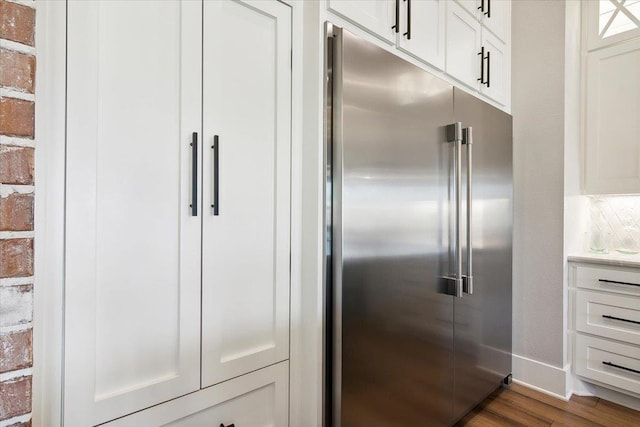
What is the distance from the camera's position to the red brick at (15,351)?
653mm

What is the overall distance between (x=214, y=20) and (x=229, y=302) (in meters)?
0.87

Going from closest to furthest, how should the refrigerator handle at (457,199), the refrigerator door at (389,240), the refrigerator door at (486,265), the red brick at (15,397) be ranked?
the red brick at (15,397), the refrigerator door at (389,240), the refrigerator handle at (457,199), the refrigerator door at (486,265)

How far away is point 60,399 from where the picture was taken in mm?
833

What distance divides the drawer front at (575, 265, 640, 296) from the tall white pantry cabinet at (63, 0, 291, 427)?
1910mm

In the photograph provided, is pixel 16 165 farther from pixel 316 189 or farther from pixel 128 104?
pixel 316 189

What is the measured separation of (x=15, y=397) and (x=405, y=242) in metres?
1.23

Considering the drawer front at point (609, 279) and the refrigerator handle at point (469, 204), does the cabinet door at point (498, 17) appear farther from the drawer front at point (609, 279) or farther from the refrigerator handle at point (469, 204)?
the drawer front at point (609, 279)

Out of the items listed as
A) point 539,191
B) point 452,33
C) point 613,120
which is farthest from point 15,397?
point 613,120

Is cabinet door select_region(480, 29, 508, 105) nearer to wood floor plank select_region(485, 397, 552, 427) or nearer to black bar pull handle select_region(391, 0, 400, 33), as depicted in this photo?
black bar pull handle select_region(391, 0, 400, 33)

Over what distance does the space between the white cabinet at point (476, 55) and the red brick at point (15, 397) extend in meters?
1.97

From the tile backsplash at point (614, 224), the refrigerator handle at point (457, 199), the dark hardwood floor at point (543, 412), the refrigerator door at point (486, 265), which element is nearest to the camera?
the refrigerator handle at point (457, 199)

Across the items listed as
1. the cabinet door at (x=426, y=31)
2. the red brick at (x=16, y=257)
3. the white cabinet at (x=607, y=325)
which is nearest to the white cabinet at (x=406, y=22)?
the cabinet door at (x=426, y=31)

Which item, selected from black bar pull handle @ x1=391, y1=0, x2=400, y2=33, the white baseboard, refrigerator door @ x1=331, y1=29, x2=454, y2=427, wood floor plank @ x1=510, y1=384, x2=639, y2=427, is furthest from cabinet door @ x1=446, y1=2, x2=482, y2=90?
wood floor plank @ x1=510, y1=384, x2=639, y2=427

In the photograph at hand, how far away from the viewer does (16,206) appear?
68 centimetres
